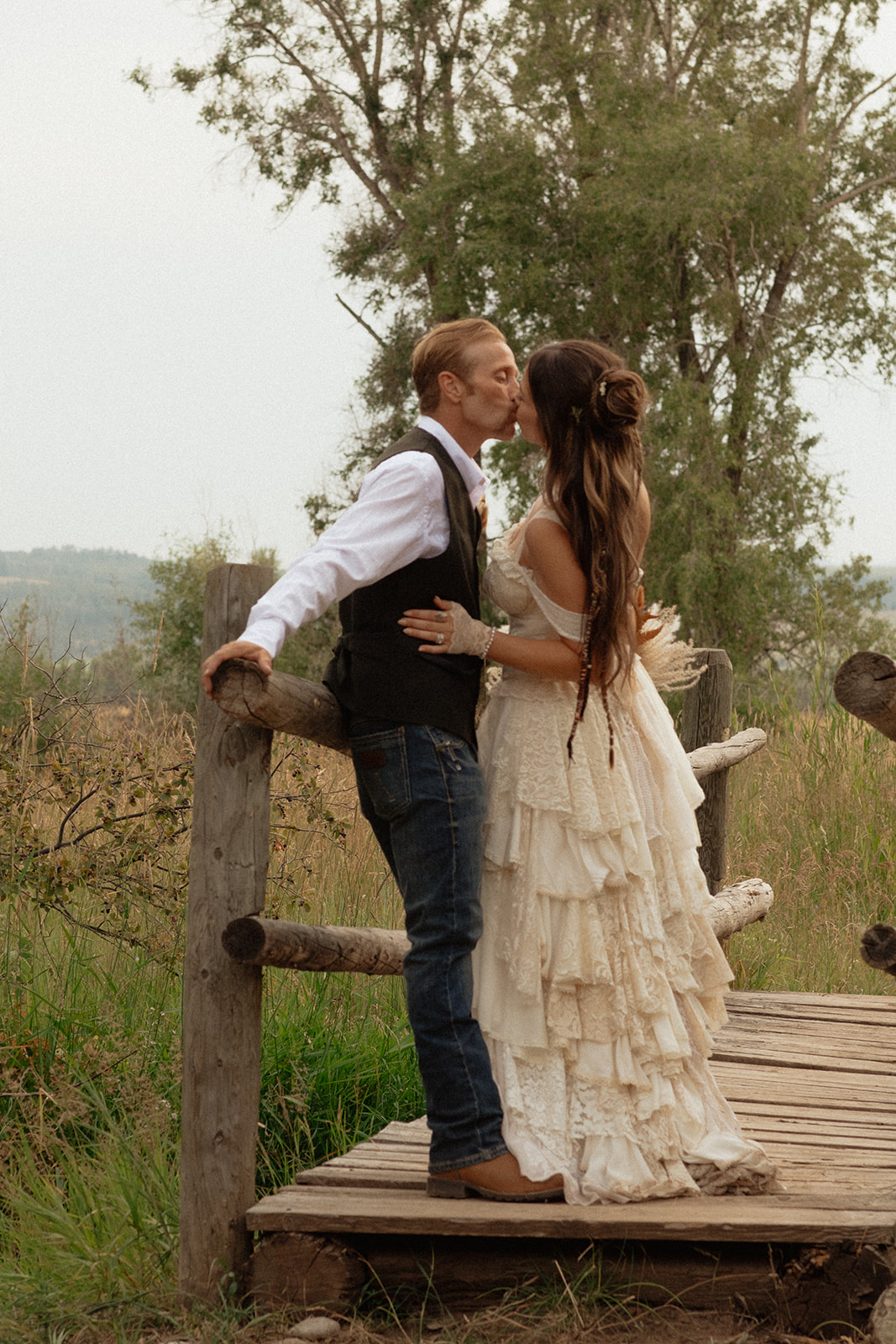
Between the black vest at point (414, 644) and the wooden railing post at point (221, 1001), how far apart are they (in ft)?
0.81

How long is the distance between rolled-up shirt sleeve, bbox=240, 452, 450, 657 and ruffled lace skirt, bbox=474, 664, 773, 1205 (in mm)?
440

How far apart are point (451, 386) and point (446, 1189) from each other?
1736 mm

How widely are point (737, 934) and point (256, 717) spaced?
4.01 m

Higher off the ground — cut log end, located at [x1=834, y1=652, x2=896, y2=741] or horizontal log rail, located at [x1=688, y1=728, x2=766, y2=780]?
cut log end, located at [x1=834, y1=652, x2=896, y2=741]

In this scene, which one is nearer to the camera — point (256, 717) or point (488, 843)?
point (256, 717)

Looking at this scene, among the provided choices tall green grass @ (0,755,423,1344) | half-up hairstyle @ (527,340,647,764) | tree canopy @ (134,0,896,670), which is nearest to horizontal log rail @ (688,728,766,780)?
tall green grass @ (0,755,423,1344)

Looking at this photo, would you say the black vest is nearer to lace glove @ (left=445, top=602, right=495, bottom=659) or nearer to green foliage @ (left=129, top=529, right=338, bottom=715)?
lace glove @ (left=445, top=602, right=495, bottom=659)

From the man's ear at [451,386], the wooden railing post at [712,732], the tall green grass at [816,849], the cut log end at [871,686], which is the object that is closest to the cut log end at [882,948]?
the cut log end at [871,686]

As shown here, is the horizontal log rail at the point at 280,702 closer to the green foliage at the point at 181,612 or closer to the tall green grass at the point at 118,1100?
the tall green grass at the point at 118,1100

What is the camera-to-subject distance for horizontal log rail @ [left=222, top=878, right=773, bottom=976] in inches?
108

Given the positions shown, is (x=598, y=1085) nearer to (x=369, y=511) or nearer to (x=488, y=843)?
(x=488, y=843)

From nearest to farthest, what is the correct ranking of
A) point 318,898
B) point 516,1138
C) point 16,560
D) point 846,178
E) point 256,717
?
point 256,717 → point 516,1138 → point 318,898 → point 846,178 → point 16,560

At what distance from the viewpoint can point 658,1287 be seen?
9.15 feet

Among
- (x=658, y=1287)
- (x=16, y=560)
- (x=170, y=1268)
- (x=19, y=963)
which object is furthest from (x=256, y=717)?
(x=16, y=560)
